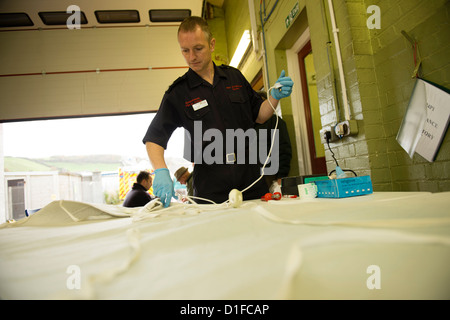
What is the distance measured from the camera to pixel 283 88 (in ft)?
4.30

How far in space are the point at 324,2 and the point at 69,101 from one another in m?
4.38

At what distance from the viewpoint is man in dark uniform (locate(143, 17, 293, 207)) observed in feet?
4.41

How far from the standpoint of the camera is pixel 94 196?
526 cm

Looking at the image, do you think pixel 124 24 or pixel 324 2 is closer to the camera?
pixel 324 2

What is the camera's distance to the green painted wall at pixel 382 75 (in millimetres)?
1249

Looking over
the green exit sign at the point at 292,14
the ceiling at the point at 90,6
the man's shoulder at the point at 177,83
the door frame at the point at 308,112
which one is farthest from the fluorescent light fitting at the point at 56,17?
the man's shoulder at the point at 177,83

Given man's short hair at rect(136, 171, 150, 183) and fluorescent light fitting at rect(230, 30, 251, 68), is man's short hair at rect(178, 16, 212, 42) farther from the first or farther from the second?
man's short hair at rect(136, 171, 150, 183)

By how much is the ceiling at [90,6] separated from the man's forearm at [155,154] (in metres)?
3.75

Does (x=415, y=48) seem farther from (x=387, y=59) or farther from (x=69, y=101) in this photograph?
(x=69, y=101)

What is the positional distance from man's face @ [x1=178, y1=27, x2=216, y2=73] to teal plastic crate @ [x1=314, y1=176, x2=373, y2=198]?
93 cm

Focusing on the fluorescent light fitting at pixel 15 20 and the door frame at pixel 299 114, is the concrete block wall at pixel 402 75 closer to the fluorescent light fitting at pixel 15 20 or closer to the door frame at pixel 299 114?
the door frame at pixel 299 114

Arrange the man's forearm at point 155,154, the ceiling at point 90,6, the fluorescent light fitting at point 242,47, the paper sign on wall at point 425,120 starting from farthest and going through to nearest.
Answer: the ceiling at point 90,6 < the fluorescent light fitting at point 242,47 < the man's forearm at point 155,154 < the paper sign on wall at point 425,120

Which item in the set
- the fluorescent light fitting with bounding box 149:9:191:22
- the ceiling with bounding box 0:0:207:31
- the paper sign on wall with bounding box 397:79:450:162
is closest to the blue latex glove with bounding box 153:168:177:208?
the paper sign on wall with bounding box 397:79:450:162
